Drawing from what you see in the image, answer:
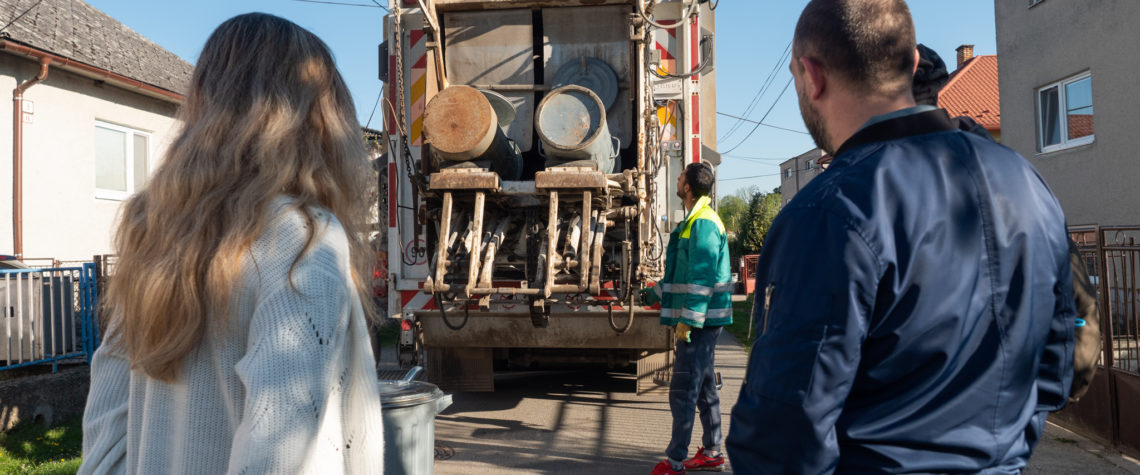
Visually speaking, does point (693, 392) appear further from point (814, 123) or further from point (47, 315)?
point (47, 315)

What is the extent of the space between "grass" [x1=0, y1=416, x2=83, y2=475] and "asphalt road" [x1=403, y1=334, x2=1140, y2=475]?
7.41 ft

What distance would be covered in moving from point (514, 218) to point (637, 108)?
1.08 m

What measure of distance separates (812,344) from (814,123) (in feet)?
1.67

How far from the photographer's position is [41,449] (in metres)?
5.30

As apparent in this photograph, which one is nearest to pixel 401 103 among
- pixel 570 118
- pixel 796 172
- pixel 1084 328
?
pixel 570 118

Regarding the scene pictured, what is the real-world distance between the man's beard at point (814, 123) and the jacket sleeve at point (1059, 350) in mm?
455

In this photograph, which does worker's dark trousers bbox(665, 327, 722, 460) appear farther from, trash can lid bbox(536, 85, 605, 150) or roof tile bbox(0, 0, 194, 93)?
roof tile bbox(0, 0, 194, 93)

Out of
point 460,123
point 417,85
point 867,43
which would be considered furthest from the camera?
point 417,85

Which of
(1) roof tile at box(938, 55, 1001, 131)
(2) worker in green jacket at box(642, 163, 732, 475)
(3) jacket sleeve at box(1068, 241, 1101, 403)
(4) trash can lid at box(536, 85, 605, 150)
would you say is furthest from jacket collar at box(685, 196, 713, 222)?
(1) roof tile at box(938, 55, 1001, 131)

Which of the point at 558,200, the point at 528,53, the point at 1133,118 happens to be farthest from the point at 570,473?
the point at 1133,118

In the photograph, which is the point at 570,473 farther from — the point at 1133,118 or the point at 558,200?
the point at 1133,118

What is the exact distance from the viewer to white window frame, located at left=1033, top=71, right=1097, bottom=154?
11.9 meters

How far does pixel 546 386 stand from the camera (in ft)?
25.8

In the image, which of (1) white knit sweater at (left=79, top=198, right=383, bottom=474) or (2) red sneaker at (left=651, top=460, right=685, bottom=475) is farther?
(2) red sneaker at (left=651, top=460, right=685, bottom=475)
